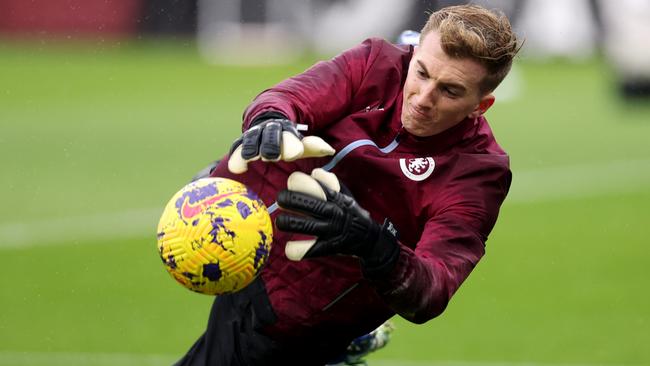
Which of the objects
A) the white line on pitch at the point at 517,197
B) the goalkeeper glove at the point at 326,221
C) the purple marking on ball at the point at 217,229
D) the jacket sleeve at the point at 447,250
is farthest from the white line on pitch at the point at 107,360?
the goalkeeper glove at the point at 326,221

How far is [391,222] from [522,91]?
726 inches

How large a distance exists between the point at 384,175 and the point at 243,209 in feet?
2.41

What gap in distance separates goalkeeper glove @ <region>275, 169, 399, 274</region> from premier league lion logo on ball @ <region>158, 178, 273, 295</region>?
42 cm

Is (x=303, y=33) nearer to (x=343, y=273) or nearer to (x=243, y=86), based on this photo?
(x=243, y=86)

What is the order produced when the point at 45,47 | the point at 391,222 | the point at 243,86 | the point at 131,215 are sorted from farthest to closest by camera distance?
1. the point at 45,47
2. the point at 243,86
3. the point at 131,215
4. the point at 391,222

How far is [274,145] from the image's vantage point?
14.2 ft

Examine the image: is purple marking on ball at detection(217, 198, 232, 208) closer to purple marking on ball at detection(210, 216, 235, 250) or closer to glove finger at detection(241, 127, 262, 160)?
purple marking on ball at detection(210, 216, 235, 250)

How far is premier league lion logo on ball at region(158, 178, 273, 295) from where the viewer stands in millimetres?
4684

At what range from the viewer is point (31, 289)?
11.0m

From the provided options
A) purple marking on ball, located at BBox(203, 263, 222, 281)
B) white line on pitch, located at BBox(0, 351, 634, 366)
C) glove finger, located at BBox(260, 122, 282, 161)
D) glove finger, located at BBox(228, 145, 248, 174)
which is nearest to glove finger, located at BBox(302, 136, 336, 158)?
glove finger, located at BBox(260, 122, 282, 161)

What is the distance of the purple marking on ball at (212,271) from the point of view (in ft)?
15.4

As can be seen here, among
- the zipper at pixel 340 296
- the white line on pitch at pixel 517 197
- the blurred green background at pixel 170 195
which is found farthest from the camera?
the white line on pitch at pixel 517 197

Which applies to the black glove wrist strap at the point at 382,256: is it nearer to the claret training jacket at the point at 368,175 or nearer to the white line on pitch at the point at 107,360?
the claret training jacket at the point at 368,175

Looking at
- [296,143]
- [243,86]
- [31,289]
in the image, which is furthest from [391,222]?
[243,86]
